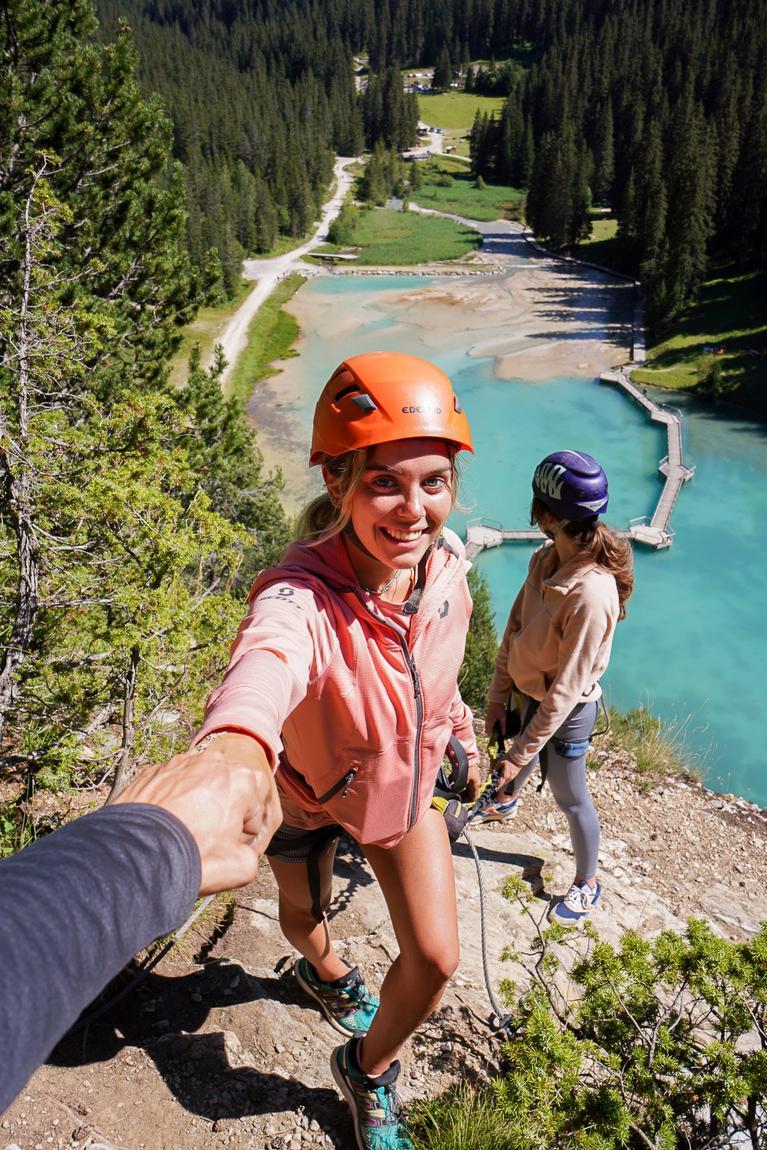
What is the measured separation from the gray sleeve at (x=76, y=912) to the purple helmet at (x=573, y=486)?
2605 millimetres

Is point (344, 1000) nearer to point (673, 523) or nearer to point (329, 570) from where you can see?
point (329, 570)

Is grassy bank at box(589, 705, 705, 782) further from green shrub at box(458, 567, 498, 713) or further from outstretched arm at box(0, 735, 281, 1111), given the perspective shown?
outstretched arm at box(0, 735, 281, 1111)

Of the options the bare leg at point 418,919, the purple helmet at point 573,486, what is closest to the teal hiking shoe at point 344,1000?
the bare leg at point 418,919

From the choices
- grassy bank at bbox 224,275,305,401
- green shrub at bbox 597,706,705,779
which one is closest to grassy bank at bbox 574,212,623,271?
grassy bank at bbox 224,275,305,401

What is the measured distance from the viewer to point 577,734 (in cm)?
378

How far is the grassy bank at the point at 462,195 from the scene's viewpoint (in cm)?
7869

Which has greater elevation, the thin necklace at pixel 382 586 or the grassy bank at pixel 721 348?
the thin necklace at pixel 382 586

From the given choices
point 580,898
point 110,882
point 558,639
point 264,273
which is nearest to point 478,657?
point 580,898

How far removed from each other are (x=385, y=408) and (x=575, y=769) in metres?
2.55

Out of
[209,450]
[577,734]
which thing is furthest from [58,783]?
[209,450]

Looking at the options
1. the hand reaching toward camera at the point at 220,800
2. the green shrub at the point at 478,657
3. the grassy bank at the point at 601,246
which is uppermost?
the grassy bank at the point at 601,246

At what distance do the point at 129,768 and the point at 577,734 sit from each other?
2461 mm

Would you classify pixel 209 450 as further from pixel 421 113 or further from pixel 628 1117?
pixel 421 113

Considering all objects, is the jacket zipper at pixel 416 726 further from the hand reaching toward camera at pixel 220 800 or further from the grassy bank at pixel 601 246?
the grassy bank at pixel 601 246
